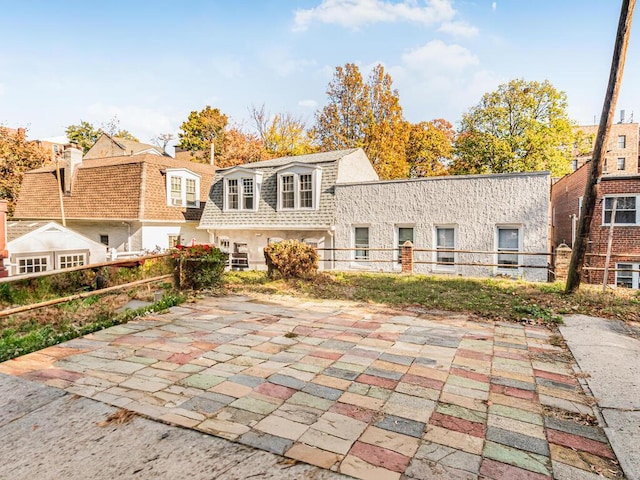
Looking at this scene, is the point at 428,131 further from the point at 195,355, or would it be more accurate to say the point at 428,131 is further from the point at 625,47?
the point at 195,355

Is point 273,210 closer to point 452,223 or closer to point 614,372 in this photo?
point 452,223

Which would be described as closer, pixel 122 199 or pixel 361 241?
pixel 361 241

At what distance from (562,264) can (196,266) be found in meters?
10.8

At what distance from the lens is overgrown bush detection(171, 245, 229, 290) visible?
8.35 m

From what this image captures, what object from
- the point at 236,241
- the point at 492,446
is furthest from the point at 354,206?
the point at 492,446

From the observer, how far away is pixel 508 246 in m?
13.3

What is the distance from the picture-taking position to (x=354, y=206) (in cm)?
1551

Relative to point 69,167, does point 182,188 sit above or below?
below

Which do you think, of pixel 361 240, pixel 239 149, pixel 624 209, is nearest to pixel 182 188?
pixel 361 240

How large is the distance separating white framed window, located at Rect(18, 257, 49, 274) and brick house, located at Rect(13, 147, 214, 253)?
4.47 metres

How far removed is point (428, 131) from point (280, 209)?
16527 millimetres

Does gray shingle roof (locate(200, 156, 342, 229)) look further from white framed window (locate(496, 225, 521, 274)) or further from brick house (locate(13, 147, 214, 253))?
white framed window (locate(496, 225, 521, 274))

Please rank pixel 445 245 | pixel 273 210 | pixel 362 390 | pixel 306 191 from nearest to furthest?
pixel 362 390 → pixel 445 245 → pixel 306 191 → pixel 273 210

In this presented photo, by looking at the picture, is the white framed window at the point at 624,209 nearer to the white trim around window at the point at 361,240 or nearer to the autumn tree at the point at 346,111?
the white trim around window at the point at 361,240
